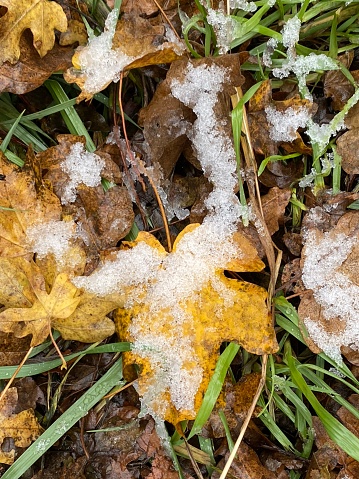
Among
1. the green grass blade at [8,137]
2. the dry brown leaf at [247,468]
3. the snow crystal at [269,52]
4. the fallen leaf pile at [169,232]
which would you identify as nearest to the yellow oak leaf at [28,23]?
the fallen leaf pile at [169,232]

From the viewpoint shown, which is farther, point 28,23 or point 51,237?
point 51,237

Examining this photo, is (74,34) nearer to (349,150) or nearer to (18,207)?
(18,207)

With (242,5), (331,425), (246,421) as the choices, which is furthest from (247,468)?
(242,5)

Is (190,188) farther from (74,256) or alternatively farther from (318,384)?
(318,384)

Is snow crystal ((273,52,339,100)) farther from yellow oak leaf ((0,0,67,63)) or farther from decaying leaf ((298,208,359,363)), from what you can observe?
yellow oak leaf ((0,0,67,63))

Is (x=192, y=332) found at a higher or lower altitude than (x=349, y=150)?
lower

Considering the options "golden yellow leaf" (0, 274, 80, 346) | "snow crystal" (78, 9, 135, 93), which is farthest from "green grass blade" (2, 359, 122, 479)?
"snow crystal" (78, 9, 135, 93)
